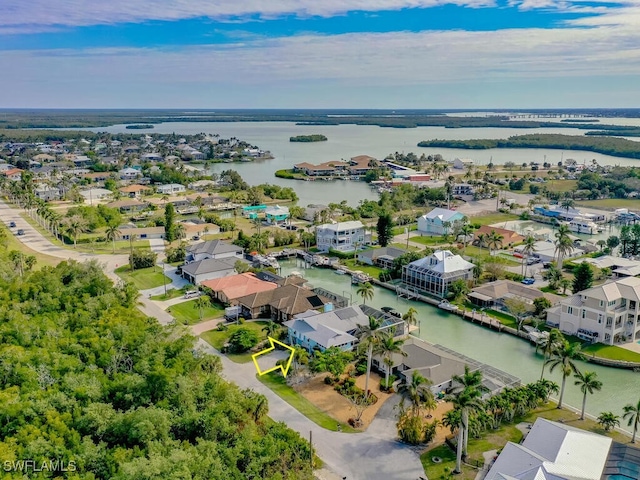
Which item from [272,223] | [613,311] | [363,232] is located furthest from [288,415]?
[272,223]

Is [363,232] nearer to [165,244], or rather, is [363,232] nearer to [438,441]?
[165,244]

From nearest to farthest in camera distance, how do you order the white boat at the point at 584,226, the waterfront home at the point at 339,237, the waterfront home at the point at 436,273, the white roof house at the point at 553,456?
the white roof house at the point at 553,456
the waterfront home at the point at 436,273
the waterfront home at the point at 339,237
the white boat at the point at 584,226

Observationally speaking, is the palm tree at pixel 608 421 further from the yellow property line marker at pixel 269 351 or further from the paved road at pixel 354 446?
the yellow property line marker at pixel 269 351

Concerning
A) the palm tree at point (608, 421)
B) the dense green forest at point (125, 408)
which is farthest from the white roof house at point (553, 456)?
the dense green forest at point (125, 408)

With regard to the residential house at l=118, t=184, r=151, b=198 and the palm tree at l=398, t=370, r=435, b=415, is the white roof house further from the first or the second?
the residential house at l=118, t=184, r=151, b=198

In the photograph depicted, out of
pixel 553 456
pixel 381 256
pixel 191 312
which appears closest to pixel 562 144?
pixel 381 256

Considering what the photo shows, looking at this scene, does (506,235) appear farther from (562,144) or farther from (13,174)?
(562,144)
